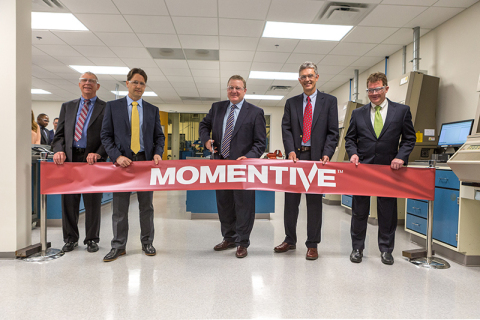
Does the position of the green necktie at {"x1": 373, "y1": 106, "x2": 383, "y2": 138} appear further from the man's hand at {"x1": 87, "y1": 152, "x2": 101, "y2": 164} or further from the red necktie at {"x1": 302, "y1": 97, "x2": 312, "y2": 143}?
the man's hand at {"x1": 87, "y1": 152, "x2": 101, "y2": 164}

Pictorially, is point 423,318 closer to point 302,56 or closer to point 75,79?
point 302,56

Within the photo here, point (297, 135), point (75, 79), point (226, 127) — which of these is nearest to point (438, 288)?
point (297, 135)

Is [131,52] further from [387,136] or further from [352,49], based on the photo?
[387,136]

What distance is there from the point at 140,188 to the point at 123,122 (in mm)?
560

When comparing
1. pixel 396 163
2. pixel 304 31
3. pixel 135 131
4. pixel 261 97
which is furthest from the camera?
pixel 261 97

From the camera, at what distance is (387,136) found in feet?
8.07

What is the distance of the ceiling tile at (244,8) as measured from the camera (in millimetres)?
3795

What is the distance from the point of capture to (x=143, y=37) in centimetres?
498

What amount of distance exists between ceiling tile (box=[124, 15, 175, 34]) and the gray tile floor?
3.14m

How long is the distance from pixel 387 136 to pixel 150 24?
12.2ft

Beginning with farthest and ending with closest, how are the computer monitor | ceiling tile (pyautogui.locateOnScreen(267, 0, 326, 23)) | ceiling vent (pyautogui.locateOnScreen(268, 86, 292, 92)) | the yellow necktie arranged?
ceiling vent (pyautogui.locateOnScreen(268, 86, 292, 92)) < ceiling tile (pyautogui.locateOnScreen(267, 0, 326, 23)) < the computer monitor < the yellow necktie

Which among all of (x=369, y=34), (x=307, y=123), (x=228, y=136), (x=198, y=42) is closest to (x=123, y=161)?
(x=228, y=136)

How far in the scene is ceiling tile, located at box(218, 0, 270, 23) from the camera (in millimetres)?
3795

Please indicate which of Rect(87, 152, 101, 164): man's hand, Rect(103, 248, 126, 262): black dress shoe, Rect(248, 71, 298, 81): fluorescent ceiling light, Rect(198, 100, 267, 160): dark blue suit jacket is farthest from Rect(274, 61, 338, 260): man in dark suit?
Rect(248, 71, 298, 81): fluorescent ceiling light
